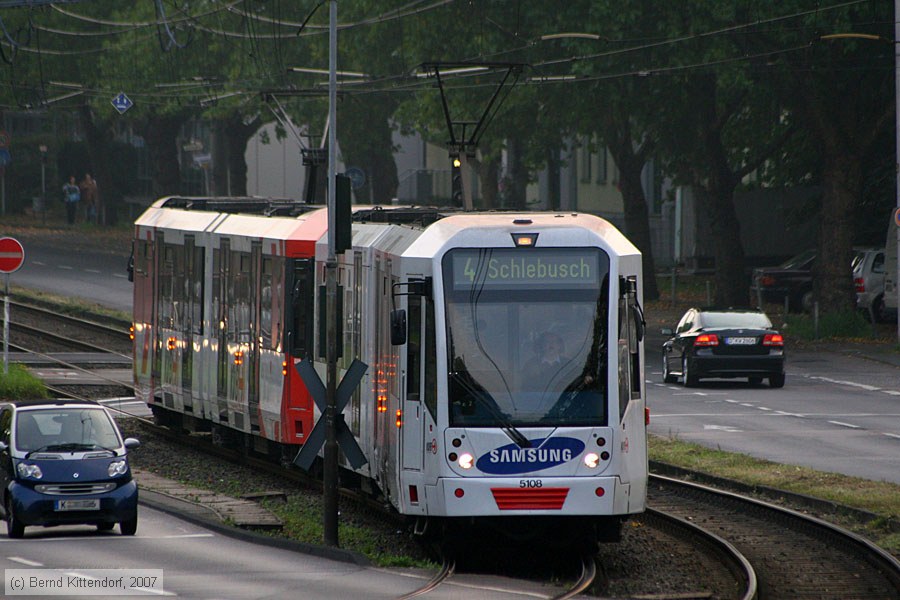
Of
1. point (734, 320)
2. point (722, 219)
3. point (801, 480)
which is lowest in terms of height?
point (801, 480)

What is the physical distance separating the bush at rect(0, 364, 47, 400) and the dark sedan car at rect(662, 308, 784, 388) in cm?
1078

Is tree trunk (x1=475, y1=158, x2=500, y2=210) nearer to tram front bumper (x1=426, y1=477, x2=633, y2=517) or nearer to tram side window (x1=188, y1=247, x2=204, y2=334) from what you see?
tram side window (x1=188, y1=247, x2=204, y2=334)

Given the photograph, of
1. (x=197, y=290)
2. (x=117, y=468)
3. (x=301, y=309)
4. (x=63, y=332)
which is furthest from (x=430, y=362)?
(x=63, y=332)

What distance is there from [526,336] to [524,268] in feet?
1.97

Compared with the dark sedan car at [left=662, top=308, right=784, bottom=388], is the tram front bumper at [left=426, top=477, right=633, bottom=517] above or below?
below

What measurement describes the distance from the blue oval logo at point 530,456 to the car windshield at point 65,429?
222 inches

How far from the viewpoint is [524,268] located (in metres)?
15.6

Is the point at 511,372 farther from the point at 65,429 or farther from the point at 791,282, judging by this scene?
the point at 791,282

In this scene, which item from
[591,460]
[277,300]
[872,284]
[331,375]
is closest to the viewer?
[591,460]

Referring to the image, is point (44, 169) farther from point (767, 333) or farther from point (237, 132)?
point (767, 333)

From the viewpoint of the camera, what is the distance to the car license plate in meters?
18.7

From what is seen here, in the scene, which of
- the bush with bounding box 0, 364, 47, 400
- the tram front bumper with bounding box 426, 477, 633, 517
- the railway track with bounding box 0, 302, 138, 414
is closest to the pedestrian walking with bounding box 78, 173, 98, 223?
the railway track with bounding box 0, 302, 138, 414

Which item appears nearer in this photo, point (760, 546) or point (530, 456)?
point (530, 456)

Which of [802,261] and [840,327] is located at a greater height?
[802,261]
